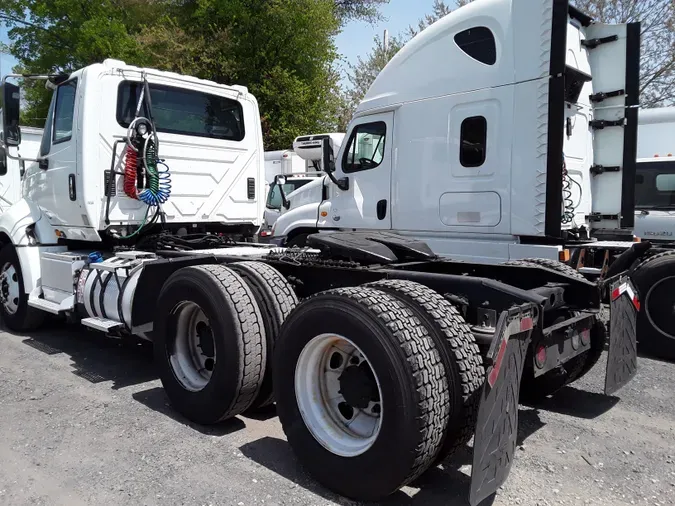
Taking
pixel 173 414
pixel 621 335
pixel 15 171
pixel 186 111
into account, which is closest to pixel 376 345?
pixel 621 335

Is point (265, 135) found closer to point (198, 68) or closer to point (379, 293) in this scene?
point (198, 68)

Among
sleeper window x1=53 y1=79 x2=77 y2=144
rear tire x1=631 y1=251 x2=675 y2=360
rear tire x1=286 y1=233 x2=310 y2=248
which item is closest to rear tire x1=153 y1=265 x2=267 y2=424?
sleeper window x1=53 y1=79 x2=77 y2=144

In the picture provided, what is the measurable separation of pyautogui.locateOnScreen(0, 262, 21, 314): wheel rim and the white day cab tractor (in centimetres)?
439

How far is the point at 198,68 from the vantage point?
775 inches

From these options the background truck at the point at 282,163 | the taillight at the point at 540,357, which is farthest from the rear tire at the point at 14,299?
the background truck at the point at 282,163

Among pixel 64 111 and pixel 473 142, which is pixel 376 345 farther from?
pixel 64 111

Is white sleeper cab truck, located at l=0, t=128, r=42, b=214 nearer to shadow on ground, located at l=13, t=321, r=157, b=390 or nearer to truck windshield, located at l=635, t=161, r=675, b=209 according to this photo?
shadow on ground, located at l=13, t=321, r=157, b=390

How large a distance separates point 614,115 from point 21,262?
270 inches

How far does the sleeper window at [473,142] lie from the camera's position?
20.5ft

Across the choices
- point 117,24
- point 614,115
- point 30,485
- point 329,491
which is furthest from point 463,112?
point 117,24

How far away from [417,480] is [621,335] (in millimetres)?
1699

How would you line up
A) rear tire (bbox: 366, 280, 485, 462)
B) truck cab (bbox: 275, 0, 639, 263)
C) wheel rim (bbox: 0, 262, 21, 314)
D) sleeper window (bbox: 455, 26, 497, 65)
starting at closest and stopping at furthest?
rear tire (bbox: 366, 280, 485, 462)
truck cab (bbox: 275, 0, 639, 263)
sleeper window (bbox: 455, 26, 497, 65)
wheel rim (bbox: 0, 262, 21, 314)

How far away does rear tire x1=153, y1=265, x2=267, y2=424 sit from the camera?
3844mm

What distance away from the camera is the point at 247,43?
2027cm
